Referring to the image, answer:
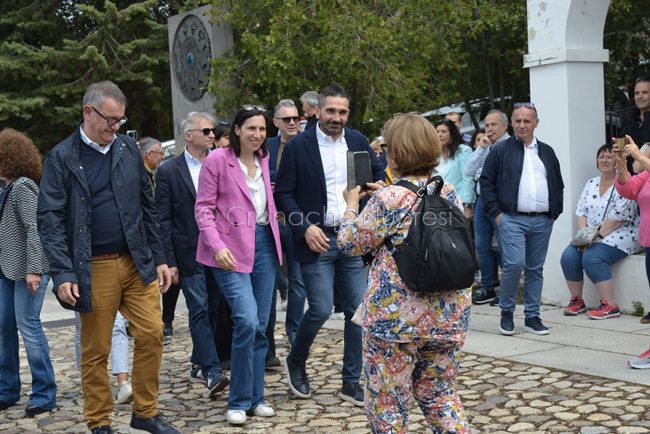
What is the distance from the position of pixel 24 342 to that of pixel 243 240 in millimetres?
1918

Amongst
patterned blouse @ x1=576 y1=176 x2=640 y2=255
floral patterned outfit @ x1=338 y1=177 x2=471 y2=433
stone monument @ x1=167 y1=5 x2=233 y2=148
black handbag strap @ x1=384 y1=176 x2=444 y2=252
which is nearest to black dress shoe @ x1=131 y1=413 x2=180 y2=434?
floral patterned outfit @ x1=338 y1=177 x2=471 y2=433

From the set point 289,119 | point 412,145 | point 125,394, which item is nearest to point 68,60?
point 289,119

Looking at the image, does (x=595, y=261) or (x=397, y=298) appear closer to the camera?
(x=397, y=298)

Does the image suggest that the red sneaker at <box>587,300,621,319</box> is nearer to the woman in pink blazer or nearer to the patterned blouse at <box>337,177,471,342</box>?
the woman in pink blazer

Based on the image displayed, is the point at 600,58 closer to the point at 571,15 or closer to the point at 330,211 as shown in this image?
the point at 571,15

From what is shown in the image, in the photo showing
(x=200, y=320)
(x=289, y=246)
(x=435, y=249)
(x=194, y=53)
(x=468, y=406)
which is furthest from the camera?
(x=194, y=53)

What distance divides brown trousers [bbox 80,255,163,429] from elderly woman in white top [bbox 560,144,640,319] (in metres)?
4.77

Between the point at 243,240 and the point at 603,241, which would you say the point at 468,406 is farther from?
the point at 603,241

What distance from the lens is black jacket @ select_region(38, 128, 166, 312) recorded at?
535cm

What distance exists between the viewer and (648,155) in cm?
726

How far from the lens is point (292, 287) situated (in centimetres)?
757

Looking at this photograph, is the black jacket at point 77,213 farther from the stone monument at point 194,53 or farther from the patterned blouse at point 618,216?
the stone monument at point 194,53

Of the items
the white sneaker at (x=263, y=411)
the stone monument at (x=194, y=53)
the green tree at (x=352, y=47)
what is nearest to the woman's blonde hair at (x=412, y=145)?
the white sneaker at (x=263, y=411)

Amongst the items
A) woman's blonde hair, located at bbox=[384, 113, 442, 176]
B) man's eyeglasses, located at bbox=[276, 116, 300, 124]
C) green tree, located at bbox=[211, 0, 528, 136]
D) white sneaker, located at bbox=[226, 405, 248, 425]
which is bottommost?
white sneaker, located at bbox=[226, 405, 248, 425]
